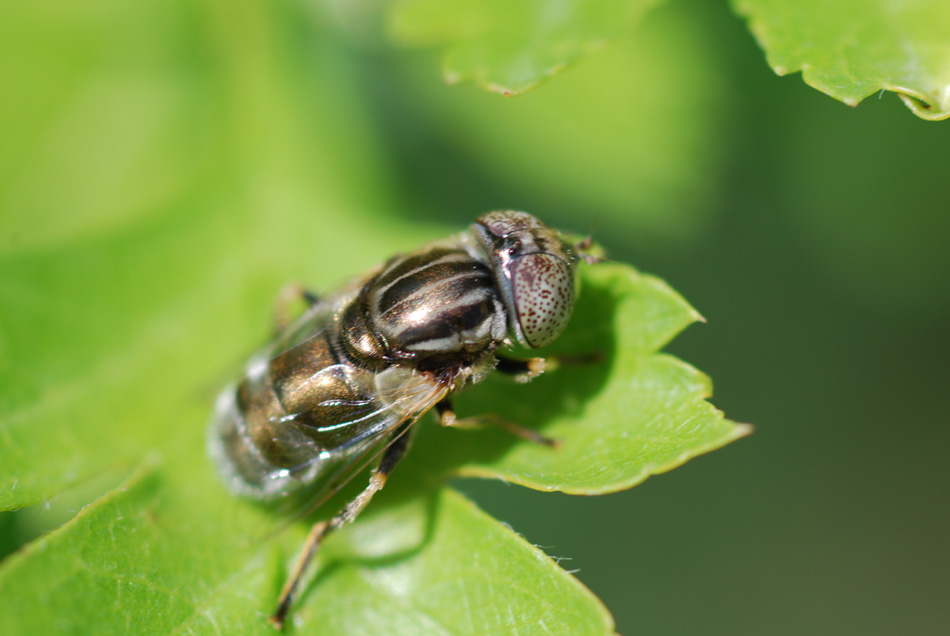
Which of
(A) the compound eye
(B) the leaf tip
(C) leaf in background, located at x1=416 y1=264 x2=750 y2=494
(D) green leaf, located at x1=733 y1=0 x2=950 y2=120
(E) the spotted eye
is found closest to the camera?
(B) the leaf tip

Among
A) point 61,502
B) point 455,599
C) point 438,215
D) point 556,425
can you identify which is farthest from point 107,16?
point 455,599

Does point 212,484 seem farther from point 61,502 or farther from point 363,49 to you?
point 363,49

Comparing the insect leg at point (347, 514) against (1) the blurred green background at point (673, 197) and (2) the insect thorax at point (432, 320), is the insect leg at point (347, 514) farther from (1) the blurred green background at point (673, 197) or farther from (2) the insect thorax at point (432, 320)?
(1) the blurred green background at point (673, 197)

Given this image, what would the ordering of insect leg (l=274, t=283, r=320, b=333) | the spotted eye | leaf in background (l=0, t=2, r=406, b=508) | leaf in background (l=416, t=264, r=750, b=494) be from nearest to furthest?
leaf in background (l=416, t=264, r=750, b=494) → the spotted eye → leaf in background (l=0, t=2, r=406, b=508) → insect leg (l=274, t=283, r=320, b=333)

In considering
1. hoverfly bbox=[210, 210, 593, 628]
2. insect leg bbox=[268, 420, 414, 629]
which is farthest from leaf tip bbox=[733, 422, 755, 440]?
insect leg bbox=[268, 420, 414, 629]

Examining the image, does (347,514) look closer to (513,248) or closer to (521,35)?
(513,248)

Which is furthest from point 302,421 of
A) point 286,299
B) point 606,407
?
point 606,407

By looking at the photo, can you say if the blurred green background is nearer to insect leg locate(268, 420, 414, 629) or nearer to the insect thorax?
the insect thorax
